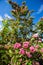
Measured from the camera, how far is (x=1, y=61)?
31.1 feet

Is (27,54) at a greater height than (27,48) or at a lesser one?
lesser

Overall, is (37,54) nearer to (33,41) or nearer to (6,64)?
(33,41)

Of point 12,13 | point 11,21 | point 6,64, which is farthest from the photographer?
point 12,13

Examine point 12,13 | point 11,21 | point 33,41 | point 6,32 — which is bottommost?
point 33,41

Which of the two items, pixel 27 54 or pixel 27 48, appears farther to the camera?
pixel 27 48

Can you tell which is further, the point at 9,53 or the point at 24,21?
the point at 24,21

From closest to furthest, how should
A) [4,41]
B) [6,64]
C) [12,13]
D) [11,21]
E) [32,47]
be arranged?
[32,47]
[6,64]
[4,41]
[11,21]
[12,13]

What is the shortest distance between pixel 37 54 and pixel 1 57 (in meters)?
1.55

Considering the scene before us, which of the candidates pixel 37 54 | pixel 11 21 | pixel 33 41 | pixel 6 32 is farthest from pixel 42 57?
pixel 11 21

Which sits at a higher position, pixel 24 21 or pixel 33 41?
pixel 24 21

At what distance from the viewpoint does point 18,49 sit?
909cm

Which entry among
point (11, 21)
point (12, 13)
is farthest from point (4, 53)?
point (12, 13)

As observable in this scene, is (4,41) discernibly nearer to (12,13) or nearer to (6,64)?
(6,64)

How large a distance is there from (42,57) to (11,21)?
16.0 feet
